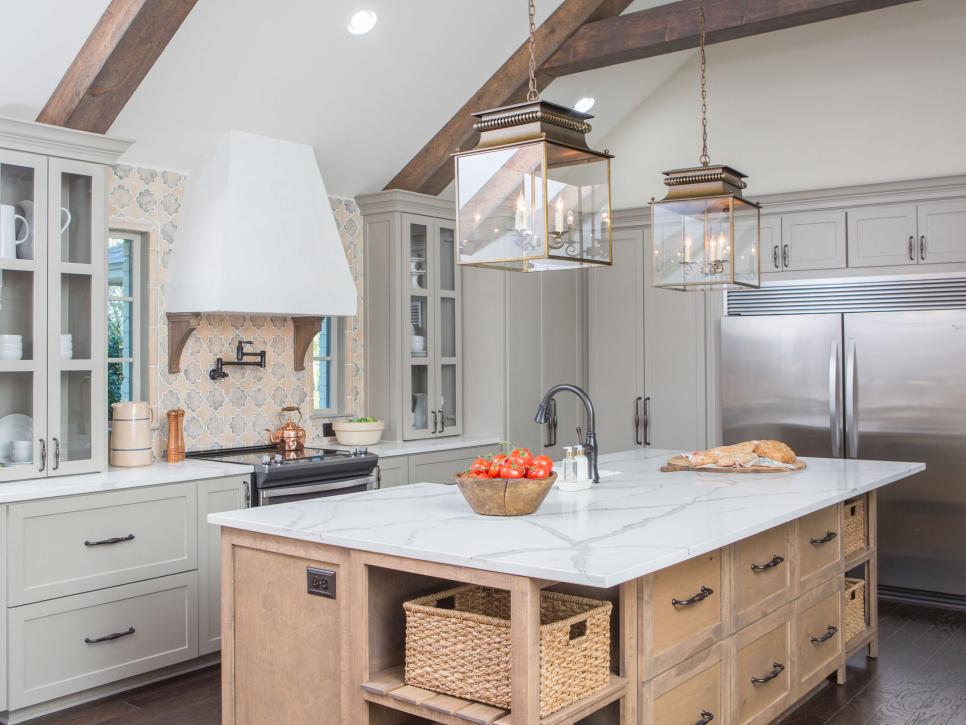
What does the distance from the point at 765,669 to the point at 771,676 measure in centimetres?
5

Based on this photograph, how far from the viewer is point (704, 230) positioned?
3701 mm

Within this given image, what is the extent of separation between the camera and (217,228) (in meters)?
4.57

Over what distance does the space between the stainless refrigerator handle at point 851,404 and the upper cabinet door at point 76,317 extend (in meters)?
4.03

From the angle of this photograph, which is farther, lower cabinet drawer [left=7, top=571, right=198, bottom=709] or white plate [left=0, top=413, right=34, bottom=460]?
white plate [left=0, top=413, right=34, bottom=460]

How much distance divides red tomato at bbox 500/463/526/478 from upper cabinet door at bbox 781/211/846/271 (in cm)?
356

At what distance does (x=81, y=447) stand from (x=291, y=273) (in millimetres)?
1332

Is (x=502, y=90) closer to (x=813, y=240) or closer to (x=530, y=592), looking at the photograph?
(x=813, y=240)

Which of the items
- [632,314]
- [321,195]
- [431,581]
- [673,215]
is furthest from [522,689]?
[632,314]

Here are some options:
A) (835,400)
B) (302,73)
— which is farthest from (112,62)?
(835,400)

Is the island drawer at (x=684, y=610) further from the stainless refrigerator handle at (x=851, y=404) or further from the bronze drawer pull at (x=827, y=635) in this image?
the stainless refrigerator handle at (x=851, y=404)

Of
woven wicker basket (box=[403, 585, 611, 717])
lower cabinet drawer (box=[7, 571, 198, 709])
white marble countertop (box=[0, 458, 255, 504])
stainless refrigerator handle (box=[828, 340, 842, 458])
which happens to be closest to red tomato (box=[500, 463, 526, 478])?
woven wicker basket (box=[403, 585, 611, 717])

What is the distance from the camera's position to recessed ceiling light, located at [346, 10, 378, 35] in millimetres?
4473

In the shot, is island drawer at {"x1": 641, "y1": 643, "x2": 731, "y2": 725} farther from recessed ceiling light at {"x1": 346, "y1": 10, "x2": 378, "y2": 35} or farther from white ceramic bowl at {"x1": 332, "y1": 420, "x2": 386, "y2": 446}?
recessed ceiling light at {"x1": 346, "y1": 10, "x2": 378, "y2": 35}

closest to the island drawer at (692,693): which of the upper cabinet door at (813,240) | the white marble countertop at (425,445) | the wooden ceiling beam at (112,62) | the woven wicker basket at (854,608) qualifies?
the woven wicker basket at (854,608)
